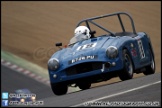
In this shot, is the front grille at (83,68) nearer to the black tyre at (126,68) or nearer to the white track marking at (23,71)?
the black tyre at (126,68)

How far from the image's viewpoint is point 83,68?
11.8 metres

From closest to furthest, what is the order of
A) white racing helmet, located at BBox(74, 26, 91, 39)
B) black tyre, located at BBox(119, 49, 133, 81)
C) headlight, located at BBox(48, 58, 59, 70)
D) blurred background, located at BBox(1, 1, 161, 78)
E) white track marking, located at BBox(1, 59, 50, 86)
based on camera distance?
black tyre, located at BBox(119, 49, 133, 81)
headlight, located at BBox(48, 58, 59, 70)
white racing helmet, located at BBox(74, 26, 91, 39)
white track marking, located at BBox(1, 59, 50, 86)
blurred background, located at BBox(1, 1, 161, 78)

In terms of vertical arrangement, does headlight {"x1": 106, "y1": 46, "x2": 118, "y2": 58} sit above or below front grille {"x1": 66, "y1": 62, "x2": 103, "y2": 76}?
above

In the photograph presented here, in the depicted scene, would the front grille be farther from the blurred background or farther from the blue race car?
the blurred background

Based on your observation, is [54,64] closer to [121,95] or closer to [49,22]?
[121,95]

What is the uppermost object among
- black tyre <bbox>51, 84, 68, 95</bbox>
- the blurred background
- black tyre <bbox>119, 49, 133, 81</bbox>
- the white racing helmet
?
the blurred background

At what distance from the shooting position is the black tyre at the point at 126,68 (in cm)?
1186

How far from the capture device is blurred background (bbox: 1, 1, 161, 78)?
23.1m

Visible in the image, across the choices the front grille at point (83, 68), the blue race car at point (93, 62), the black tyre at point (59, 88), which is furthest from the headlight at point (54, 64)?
the black tyre at point (59, 88)

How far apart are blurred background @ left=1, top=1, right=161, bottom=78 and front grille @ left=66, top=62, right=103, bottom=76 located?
8590mm

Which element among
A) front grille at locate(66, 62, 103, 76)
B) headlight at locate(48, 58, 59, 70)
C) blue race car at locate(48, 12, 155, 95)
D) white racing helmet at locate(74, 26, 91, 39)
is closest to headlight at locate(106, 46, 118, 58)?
blue race car at locate(48, 12, 155, 95)

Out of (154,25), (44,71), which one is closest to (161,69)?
(44,71)

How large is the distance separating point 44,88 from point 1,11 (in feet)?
44.1

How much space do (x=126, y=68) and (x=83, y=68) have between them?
0.78 meters
